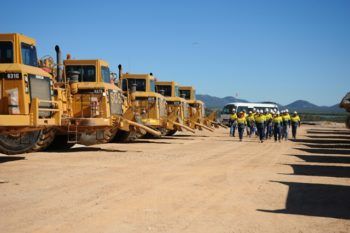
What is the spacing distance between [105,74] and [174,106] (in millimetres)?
10250

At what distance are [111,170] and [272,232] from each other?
20.4 ft

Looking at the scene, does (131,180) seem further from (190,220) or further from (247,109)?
(247,109)

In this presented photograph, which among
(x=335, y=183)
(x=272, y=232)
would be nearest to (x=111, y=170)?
(x=335, y=183)

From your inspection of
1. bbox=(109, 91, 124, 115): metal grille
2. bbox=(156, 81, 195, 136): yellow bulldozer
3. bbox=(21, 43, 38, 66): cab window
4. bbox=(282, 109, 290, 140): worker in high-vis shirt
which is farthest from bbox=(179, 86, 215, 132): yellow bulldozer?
bbox=(21, 43, 38, 66): cab window

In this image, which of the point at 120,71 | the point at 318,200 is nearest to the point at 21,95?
the point at 318,200

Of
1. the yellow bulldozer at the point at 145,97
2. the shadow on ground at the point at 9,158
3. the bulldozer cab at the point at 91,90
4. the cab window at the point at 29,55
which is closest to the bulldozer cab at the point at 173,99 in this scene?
the yellow bulldozer at the point at 145,97

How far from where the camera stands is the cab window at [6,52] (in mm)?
12250

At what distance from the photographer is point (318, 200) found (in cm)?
807

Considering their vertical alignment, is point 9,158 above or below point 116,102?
below

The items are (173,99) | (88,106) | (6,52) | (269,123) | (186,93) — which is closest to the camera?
(6,52)

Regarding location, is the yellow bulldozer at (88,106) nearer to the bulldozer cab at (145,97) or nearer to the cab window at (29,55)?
the cab window at (29,55)

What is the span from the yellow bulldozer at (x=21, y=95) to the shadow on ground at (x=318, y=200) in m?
6.29

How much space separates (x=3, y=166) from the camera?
39.4 feet

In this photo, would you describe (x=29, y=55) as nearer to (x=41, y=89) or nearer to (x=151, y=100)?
(x=41, y=89)
